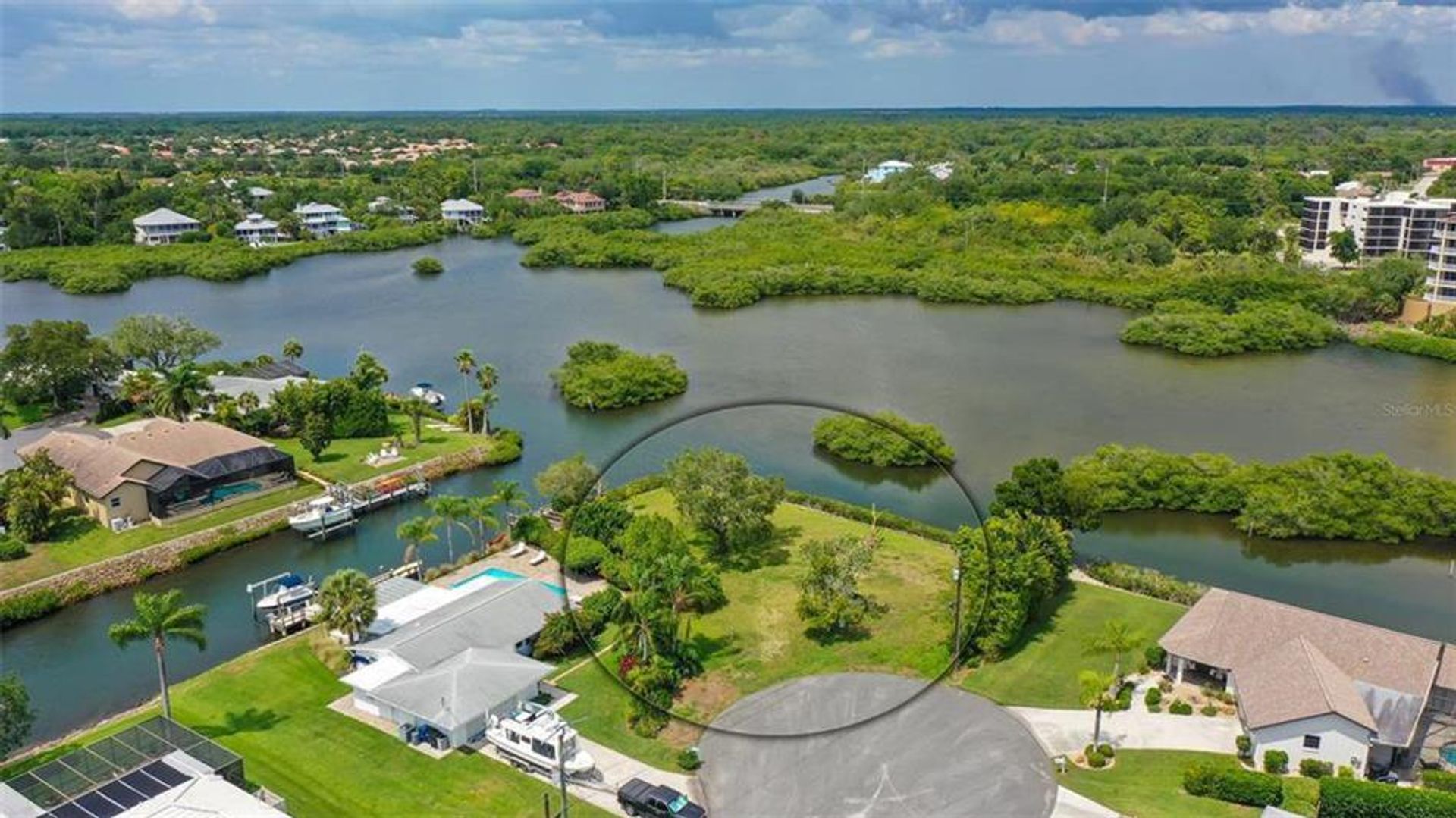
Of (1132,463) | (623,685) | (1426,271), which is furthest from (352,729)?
(1426,271)

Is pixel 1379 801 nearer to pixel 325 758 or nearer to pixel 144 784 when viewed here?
pixel 325 758

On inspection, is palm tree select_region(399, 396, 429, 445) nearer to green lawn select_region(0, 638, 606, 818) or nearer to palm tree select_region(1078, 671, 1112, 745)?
green lawn select_region(0, 638, 606, 818)

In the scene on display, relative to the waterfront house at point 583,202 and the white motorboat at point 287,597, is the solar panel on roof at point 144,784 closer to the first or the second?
the white motorboat at point 287,597

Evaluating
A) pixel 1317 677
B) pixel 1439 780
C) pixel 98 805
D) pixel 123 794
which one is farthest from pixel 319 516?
pixel 1439 780

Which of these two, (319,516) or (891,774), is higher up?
(891,774)

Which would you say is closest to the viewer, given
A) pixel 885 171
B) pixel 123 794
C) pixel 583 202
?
pixel 123 794

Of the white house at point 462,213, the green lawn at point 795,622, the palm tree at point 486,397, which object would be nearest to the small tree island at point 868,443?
the green lawn at point 795,622
